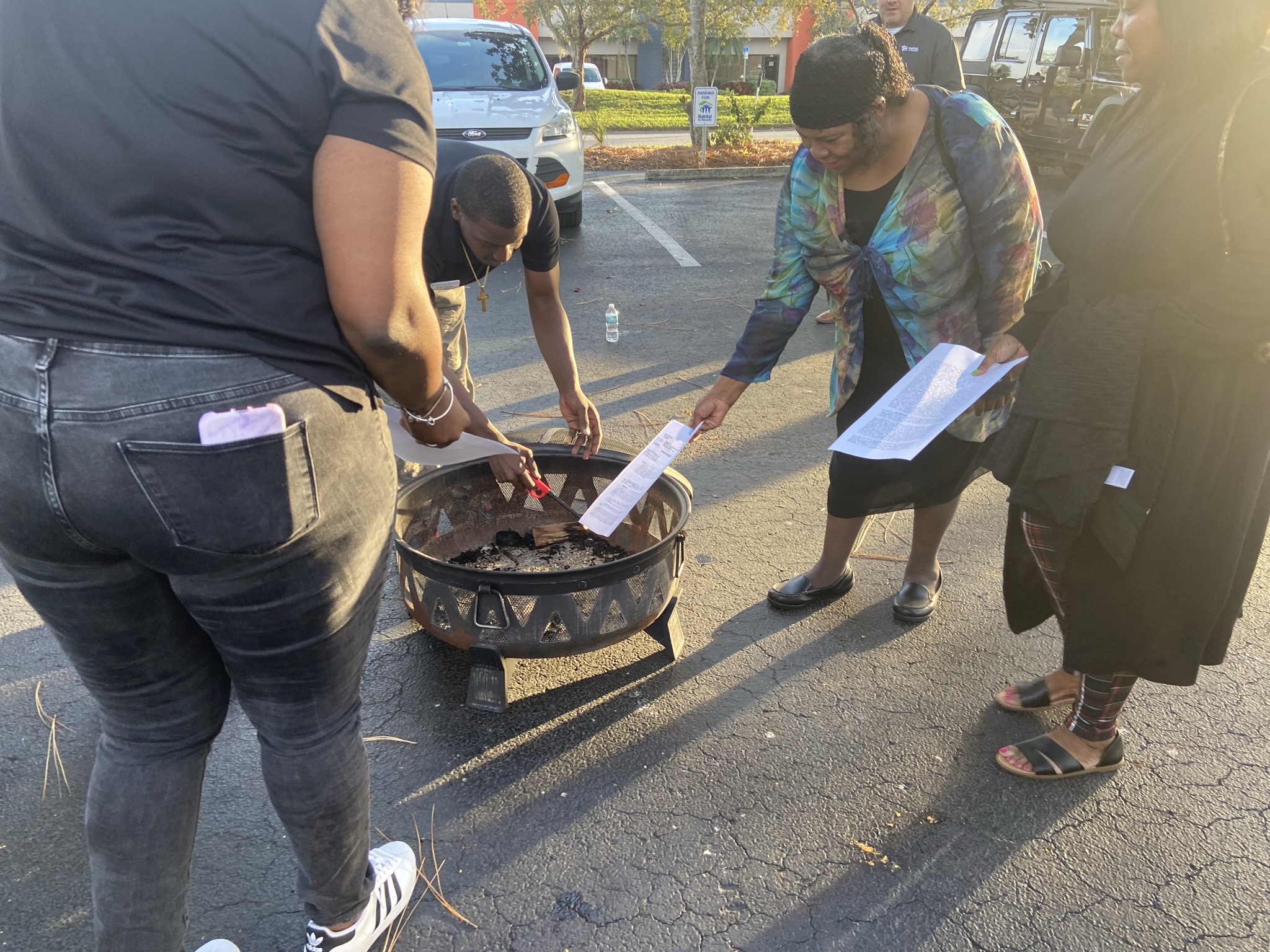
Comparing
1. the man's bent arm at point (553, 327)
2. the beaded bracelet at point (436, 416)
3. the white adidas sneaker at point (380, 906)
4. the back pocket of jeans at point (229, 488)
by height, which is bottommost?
the white adidas sneaker at point (380, 906)

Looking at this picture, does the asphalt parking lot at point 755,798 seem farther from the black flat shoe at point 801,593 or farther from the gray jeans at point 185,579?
the gray jeans at point 185,579

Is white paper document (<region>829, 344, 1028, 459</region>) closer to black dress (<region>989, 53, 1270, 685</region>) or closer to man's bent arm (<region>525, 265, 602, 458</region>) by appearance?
black dress (<region>989, 53, 1270, 685</region>)

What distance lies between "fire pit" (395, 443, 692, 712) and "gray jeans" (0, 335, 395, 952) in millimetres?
863

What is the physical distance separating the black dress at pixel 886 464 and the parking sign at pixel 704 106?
37.0ft

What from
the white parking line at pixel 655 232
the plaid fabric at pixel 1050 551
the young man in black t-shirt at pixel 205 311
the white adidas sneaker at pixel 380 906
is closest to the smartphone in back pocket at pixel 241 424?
the young man in black t-shirt at pixel 205 311

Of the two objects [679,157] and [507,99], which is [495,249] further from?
[679,157]

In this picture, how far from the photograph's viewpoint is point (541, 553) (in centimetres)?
326

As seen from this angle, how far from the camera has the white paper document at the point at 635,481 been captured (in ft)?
8.25

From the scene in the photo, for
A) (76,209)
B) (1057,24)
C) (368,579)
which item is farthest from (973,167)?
(1057,24)

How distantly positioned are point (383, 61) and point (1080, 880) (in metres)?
2.30

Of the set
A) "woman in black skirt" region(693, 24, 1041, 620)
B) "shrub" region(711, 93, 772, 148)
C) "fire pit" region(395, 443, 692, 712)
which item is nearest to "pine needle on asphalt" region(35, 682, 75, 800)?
"fire pit" region(395, 443, 692, 712)

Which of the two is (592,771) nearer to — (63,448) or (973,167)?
(63,448)

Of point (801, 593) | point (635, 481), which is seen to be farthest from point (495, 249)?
point (801, 593)

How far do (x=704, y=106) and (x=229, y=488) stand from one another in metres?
13.1
